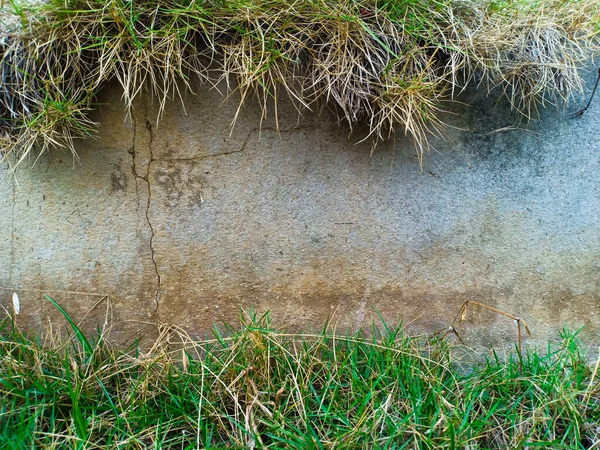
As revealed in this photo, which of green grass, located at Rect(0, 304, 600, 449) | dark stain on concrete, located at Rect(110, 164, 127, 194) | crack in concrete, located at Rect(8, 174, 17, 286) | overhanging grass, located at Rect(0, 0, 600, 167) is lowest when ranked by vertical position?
green grass, located at Rect(0, 304, 600, 449)

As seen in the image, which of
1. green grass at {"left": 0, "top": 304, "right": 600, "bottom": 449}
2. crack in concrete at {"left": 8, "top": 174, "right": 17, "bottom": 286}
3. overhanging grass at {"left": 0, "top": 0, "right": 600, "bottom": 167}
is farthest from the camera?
crack in concrete at {"left": 8, "top": 174, "right": 17, "bottom": 286}

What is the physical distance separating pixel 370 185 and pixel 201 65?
79 cm

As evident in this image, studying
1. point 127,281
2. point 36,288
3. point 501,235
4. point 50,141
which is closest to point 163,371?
point 127,281

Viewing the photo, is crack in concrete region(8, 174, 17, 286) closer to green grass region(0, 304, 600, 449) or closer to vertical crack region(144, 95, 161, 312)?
green grass region(0, 304, 600, 449)

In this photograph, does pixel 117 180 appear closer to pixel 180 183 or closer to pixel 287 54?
pixel 180 183

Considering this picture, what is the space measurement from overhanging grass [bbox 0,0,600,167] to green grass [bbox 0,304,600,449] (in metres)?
0.81

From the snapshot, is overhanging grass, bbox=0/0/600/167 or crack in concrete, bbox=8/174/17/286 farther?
crack in concrete, bbox=8/174/17/286

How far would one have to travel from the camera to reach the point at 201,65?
1.59m

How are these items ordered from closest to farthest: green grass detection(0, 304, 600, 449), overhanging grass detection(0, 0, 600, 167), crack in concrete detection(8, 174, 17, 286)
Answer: green grass detection(0, 304, 600, 449), overhanging grass detection(0, 0, 600, 167), crack in concrete detection(8, 174, 17, 286)

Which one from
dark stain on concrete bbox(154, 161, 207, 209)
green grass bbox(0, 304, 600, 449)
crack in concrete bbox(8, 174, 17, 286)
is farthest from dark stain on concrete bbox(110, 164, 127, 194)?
green grass bbox(0, 304, 600, 449)

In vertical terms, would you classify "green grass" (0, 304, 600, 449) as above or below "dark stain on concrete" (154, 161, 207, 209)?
below

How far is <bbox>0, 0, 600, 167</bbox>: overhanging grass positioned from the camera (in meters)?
1.50

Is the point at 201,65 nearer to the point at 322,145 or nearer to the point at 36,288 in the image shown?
the point at 322,145

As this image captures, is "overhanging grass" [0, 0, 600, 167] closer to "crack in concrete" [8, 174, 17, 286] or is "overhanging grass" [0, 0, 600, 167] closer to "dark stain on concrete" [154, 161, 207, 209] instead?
"crack in concrete" [8, 174, 17, 286]
